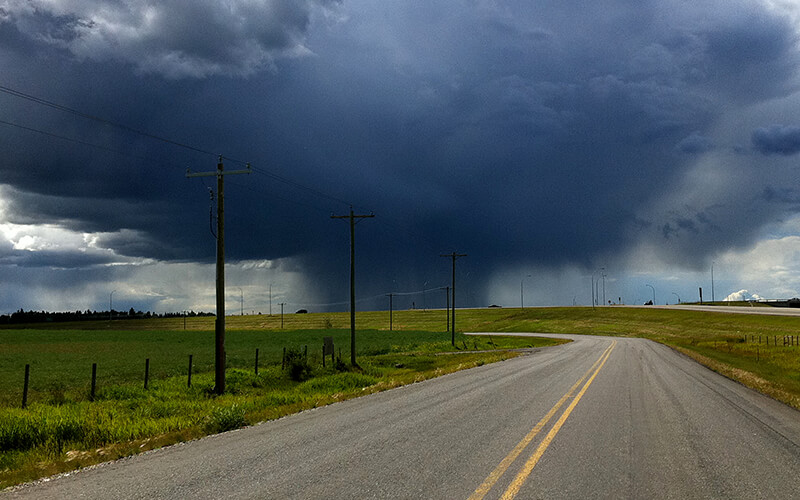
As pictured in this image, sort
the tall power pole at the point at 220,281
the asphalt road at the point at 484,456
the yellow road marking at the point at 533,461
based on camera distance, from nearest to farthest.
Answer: the yellow road marking at the point at 533,461, the asphalt road at the point at 484,456, the tall power pole at the point at 220,281

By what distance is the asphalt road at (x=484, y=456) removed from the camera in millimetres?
7363

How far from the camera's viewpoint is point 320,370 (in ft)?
99.7

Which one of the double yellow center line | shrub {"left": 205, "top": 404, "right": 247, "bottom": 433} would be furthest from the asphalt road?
shrub {"left": 205, "top": 404, "right": 247, "bottom": 433}

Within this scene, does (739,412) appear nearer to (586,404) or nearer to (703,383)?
(586,404)

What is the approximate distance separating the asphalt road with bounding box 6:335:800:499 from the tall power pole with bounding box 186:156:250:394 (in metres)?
7.96

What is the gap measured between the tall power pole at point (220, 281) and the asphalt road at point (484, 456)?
313 inches

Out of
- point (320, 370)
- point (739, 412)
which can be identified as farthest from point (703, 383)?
point (320, 370)

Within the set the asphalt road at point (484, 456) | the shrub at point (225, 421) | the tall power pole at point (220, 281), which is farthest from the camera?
the tall power pole at point (220, 281)

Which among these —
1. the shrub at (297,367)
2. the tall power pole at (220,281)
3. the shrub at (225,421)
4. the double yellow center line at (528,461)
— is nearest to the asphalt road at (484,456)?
the double yellow center line at (528,461)

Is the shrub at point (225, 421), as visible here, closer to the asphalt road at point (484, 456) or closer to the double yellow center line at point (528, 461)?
the asphalt road at point (484, 456)

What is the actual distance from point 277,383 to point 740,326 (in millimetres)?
97727

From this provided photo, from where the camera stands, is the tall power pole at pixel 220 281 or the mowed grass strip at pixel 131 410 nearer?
the mowed grass strip at pixel 131 410

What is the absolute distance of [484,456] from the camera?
8961 mm

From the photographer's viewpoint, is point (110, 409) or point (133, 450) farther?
point (110, 409)
